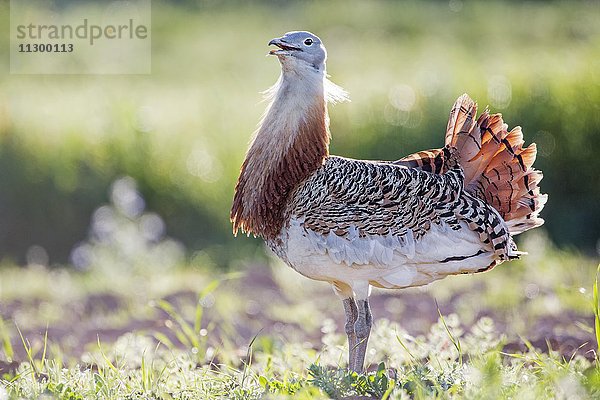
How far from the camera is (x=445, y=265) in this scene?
12.1 ft

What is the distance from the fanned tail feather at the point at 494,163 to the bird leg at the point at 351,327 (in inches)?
23.7

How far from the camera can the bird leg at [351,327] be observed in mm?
3686

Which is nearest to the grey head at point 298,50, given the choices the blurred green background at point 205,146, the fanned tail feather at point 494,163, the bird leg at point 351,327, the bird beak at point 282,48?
the bird beak at point 282,48

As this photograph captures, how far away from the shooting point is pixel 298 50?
372 centimetres

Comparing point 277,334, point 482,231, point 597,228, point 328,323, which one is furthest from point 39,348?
point 597,228

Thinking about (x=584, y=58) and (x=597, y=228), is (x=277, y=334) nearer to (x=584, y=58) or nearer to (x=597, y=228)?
(x=597, y=228)

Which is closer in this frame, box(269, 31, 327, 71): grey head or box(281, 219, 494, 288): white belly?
box(281, 219, 494, 288): white belly

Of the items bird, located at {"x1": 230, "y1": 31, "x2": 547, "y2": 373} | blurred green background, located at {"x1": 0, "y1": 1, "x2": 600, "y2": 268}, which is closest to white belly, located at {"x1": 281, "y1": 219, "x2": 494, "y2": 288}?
bird, located at {"x1": 230, "y1": 31, "x2": 547, "y2": 373}

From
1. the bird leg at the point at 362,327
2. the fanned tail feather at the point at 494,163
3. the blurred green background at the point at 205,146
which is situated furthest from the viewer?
the blurred green background at the point at 205,146

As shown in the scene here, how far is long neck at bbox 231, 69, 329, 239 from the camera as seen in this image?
148 inches

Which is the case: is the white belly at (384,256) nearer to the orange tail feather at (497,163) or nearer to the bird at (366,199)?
the bird at (366,199)

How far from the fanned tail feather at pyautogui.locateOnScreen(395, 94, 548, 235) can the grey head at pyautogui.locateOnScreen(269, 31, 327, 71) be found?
1.87 ft

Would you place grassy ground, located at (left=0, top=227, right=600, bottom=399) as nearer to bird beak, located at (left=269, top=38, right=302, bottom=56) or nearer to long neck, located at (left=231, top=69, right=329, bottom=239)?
long neck, located at (left=231, top=69, right=329, bottom=239)

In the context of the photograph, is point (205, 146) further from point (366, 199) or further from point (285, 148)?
point (366, 199)
